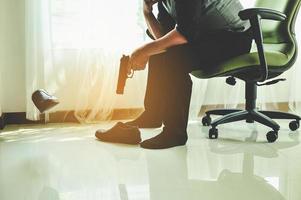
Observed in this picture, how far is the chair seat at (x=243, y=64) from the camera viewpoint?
1.99 m

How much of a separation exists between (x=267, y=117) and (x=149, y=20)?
31.5 inches


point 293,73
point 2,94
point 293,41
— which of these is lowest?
point 2,94

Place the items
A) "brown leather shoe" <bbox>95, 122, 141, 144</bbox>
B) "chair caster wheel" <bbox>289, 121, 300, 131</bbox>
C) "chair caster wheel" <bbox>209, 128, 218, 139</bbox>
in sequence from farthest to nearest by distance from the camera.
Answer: "chair caster wheel" <bbox>289, 121, 300, 131</bbox>, "chair caster wheel" <bbox>209, 128, 218, 139</bbox>, "brown leather shoe" <bbox>95, 122, 141, 144</bbox>

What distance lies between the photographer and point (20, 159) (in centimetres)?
188

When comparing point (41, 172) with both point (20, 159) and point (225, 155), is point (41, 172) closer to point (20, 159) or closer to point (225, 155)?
point (20, 159)

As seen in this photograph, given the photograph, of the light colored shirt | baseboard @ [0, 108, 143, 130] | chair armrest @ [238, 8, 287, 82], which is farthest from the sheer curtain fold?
chair armrest @ [238, 8, 287, 82]

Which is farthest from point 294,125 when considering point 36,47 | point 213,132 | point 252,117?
point 36,47

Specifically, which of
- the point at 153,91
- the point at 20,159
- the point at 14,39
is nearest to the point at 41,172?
the point at 20,159

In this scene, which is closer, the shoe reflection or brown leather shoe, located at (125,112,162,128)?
the shoe reflection

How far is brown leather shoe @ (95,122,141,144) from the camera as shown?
2.07m

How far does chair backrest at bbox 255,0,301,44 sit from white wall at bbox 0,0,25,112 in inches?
55.3

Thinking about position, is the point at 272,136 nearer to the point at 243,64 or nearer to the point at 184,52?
the point at 243,64

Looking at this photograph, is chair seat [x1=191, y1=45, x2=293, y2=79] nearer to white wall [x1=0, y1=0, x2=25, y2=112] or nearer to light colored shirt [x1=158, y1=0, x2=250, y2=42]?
light colored shirt [x1=158, y1=0, x2=250, y2=42]

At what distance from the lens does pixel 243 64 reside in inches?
78.1
